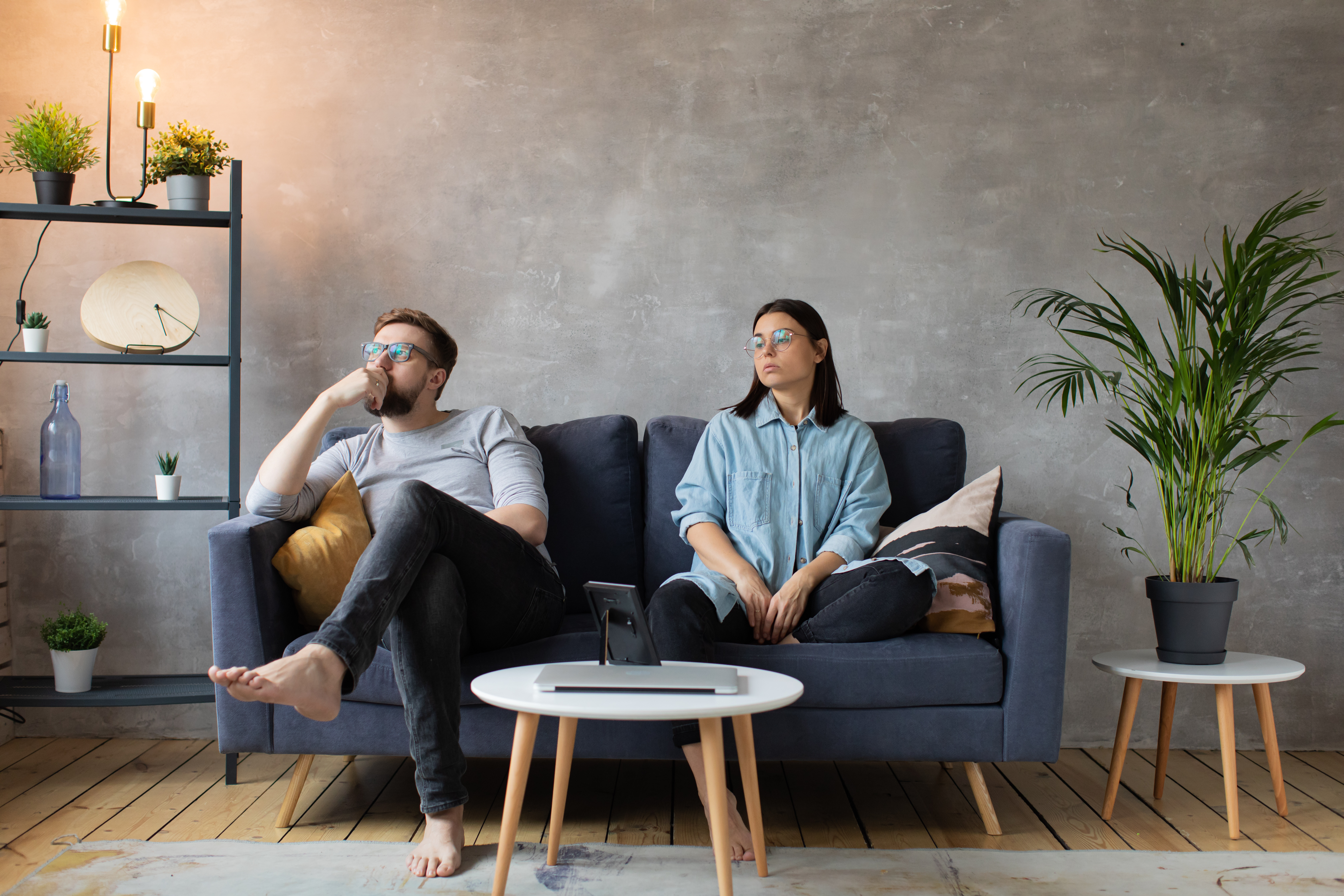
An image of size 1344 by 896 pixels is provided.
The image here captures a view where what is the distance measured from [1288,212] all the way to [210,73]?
2.85m

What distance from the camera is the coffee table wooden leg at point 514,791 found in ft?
5.26

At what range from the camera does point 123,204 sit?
8.25 ft

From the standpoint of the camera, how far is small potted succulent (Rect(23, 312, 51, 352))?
2488 mm

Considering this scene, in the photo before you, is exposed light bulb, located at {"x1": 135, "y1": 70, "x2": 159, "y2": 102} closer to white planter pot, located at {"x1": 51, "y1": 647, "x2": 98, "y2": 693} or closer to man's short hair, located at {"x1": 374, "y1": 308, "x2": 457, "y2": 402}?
man's short hair, located at {"x1": 374, "y1": 308, "x2": 457, "y2": 402}

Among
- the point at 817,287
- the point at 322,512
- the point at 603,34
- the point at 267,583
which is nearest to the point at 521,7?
the point at 603,34

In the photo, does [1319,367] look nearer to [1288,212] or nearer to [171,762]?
[1288,212]

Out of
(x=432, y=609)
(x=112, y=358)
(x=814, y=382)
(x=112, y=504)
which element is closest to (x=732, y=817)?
(x=432, y=609)

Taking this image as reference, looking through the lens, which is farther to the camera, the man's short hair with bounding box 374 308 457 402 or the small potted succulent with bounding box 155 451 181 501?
the small potted succulent with bounding box 155 451 181 501

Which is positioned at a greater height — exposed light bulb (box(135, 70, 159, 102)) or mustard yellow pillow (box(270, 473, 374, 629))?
exposed light bulb (box(135, 70, 159, 102))

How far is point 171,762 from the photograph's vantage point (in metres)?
2.54

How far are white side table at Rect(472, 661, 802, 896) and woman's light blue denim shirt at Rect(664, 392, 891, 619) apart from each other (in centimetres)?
58

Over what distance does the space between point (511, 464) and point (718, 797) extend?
1.03 m

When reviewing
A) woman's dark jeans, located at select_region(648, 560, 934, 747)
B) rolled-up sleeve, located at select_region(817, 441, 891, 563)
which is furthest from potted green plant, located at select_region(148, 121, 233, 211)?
rolled-up sleeve, located at select_region(817, 441, 891, 563)

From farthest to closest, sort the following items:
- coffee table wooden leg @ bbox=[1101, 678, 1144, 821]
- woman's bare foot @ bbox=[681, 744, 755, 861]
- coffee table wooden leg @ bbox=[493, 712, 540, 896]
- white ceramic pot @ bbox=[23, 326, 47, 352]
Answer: white ceramic pot @ bbox=[23, 326, 47, 352] < coffee table wooden leg @ bbox=[1101, 678, 1144, 821] < woman's bare foot @ bbox=[681, 744, 755, 861] < coffee table wooden leg @ bbox=[493, 712, 540, 896]
